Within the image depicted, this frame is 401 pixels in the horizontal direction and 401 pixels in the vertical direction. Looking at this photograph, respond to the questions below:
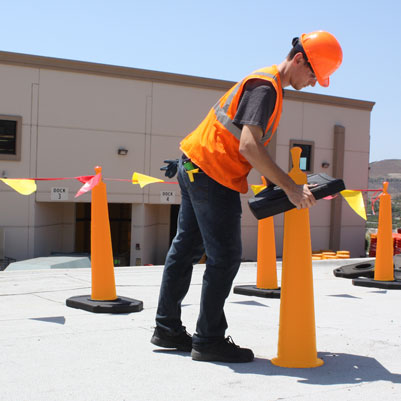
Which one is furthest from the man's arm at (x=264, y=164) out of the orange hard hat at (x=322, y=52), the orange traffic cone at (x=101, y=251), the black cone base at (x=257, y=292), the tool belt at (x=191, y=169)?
the black cone base at (x=257, y=292)

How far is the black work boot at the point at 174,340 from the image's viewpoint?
3.59 meters

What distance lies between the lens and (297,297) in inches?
132

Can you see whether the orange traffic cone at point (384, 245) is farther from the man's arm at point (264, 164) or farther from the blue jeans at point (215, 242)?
the man's arm at point (264, 164)

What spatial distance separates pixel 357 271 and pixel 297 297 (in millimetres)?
4562

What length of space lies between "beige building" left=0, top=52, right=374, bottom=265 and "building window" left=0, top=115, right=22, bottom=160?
34mm

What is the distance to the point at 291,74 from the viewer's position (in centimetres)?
327

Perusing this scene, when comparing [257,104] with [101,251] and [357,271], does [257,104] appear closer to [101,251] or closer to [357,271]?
[101,251]

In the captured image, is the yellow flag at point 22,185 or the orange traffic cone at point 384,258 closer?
the yellow flag at point 22,185

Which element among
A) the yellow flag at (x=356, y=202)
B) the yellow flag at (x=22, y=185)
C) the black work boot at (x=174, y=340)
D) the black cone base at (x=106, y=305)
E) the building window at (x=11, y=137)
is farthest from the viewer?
the building window at (x=11, y=137)

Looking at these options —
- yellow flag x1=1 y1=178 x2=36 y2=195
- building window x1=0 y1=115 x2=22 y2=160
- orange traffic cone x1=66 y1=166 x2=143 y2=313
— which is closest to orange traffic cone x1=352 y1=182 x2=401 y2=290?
orange traffic cone x1=66 y1=166 x2=143 y2=313

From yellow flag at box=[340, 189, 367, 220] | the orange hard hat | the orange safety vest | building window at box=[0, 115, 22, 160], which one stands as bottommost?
yellow flag at box=[340, 189, 367, 220]

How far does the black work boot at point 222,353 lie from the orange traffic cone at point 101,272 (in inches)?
62.7

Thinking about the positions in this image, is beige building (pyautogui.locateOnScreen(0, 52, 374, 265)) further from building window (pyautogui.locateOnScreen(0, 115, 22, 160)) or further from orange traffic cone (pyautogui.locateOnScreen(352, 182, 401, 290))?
orange traffic cone (pyautogui.locateOnScreen(352, 182, 401, 290))

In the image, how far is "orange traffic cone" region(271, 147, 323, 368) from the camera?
3273mm
